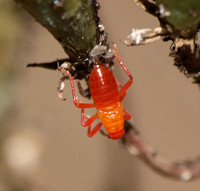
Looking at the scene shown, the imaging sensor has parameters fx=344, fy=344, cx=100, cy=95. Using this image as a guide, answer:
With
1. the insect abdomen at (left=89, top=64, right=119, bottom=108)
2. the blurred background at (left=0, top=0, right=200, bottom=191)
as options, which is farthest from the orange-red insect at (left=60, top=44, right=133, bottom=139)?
the blurred background at (left=0, top=0, right=200, bottom=191)

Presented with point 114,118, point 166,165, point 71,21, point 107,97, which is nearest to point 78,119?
point 166,165

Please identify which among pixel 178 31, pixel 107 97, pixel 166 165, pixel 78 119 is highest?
pixel 178 31

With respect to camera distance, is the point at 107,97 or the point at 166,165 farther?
the point at 166,165

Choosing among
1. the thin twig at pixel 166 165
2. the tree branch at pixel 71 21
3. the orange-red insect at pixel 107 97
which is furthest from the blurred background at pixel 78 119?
the tree branch at pixel 71 21

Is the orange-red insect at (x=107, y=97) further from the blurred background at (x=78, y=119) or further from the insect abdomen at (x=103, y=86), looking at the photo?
the blurred background at (x=78, y=119)

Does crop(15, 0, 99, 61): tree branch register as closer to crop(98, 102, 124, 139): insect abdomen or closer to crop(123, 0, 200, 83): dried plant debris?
crop(123, 0, 200, 83): dried plant debris

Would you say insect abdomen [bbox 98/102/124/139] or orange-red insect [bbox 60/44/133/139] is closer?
orange-red insect [bbox 60/44/133/139]

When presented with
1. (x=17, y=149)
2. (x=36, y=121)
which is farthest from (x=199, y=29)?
(x=36, y=121)

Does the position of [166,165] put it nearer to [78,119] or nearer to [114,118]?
[114,118]
